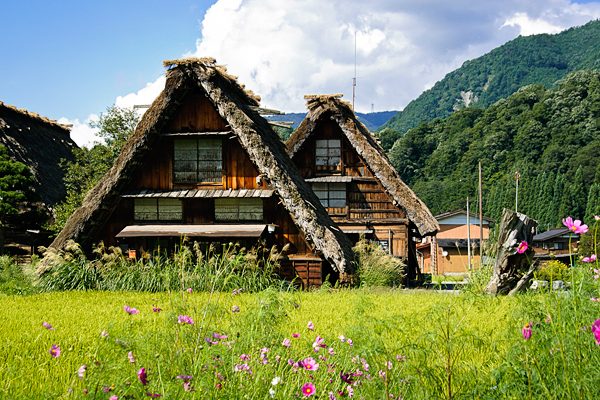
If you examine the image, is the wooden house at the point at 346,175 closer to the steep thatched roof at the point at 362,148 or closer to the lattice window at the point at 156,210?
the steep thatched roof at the point at 362,148

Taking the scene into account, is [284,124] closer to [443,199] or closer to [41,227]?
[41,227]

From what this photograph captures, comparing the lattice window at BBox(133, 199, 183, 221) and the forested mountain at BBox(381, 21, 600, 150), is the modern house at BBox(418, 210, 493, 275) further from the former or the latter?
the forested mountain at BBox(381, 21, 600, 150)

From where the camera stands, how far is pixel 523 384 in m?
2.99

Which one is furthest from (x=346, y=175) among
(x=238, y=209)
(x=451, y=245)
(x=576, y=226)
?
(x=451, y=245)

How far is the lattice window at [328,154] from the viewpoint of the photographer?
802 inches

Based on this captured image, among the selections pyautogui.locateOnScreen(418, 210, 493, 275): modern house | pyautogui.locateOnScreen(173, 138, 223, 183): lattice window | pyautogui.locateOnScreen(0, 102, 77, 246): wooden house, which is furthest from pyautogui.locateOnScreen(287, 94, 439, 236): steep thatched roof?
pyautogui.locateOnScreen(418, 210, 493, 275): modern house

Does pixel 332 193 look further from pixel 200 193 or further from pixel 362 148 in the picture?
pixel 200 193

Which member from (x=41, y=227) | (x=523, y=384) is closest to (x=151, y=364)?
(x=523, y=384)

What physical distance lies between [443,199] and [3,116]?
161ft

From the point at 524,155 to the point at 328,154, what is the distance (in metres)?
51.3

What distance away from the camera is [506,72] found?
138125mm

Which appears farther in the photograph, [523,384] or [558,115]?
[558,115]

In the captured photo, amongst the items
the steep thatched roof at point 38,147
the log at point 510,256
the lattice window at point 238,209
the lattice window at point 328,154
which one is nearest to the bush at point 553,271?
the log at point 510,256

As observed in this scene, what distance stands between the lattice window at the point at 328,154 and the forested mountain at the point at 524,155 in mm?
42569
